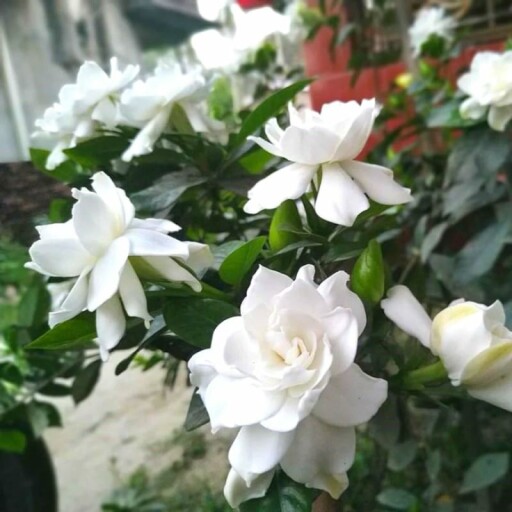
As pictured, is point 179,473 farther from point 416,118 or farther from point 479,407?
point 416,118

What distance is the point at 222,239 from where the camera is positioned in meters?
0.76

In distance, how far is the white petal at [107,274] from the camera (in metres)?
0.37

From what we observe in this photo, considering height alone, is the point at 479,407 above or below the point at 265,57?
below

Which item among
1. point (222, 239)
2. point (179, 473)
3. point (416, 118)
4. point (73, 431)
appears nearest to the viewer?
point (222, 239)

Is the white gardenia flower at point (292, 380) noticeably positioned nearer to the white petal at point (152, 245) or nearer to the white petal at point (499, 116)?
the white petal at point (152, 245)

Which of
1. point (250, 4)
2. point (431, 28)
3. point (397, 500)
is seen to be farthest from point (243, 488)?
point (250, 4)

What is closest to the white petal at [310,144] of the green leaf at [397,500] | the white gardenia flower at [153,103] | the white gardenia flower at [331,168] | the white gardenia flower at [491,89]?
the white gardenia flower at [331,168]

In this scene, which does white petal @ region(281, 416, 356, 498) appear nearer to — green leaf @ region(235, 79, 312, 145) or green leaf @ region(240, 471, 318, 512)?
green leaf @ region(240, 471, 318, 512)

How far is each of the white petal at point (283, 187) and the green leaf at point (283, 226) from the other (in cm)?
2

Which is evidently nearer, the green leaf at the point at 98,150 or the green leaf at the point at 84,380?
the green leaf at the point at 98,150

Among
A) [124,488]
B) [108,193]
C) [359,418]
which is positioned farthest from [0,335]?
[359,418]

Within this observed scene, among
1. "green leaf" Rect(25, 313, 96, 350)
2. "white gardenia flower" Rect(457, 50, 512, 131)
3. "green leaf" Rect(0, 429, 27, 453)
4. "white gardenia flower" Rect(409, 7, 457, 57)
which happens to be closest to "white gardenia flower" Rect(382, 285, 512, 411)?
"green leaf" Rect(25, 313, 96, 350)

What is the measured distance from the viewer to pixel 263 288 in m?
0.35

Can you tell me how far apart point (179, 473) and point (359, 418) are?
28.6 inches
